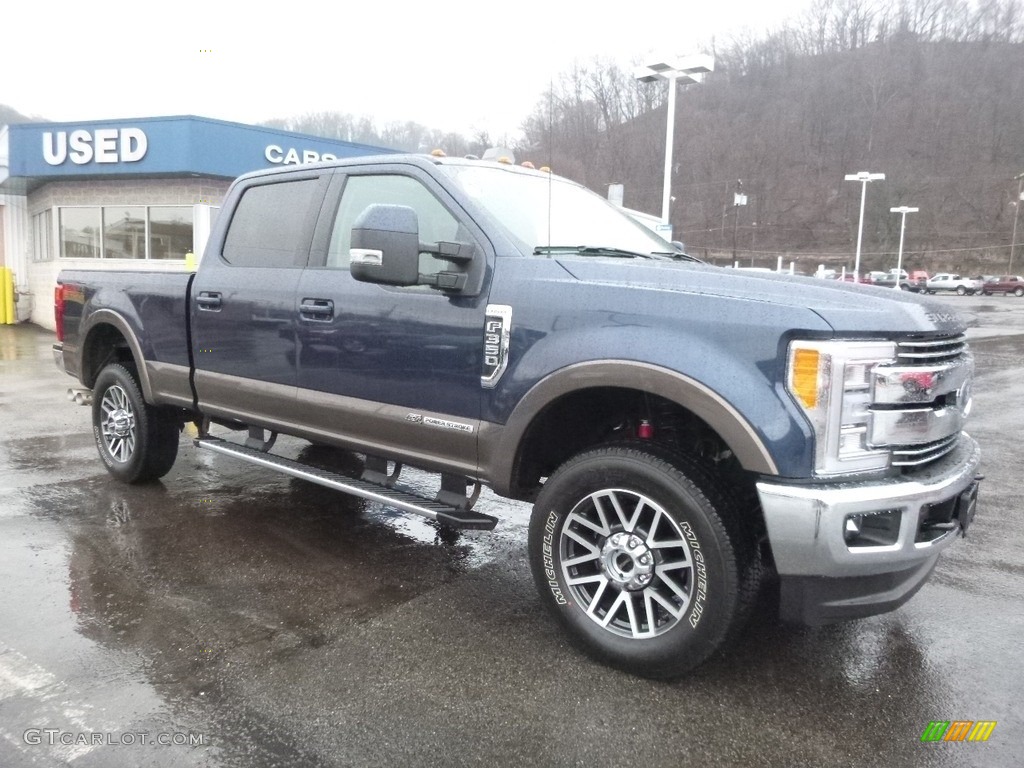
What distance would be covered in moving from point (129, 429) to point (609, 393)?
12.6 ft

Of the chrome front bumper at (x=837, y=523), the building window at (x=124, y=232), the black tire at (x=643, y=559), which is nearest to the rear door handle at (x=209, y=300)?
the black tire at (x=643, y=559)

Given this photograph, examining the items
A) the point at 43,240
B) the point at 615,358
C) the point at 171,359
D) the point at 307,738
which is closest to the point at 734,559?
the point at 615,358

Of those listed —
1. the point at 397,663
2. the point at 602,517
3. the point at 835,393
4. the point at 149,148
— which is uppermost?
the point at 149,148

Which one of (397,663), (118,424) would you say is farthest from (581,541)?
(118,424)

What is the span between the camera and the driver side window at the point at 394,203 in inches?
156

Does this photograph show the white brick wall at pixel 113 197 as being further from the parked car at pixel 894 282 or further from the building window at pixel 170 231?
the parked car at pixel 894 282

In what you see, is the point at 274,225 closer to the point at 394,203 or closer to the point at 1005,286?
the point at 394,203

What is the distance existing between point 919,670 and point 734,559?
1062 millimetres

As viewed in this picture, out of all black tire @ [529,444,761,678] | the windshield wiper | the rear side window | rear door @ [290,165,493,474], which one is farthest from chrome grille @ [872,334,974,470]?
the rear side window

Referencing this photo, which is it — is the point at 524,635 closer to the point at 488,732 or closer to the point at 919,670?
the point at 488,732

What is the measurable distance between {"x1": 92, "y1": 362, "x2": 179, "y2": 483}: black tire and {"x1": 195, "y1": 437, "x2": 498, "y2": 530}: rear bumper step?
1.68 ft

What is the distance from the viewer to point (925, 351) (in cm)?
301

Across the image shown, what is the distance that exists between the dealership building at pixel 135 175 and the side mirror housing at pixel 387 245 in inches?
517

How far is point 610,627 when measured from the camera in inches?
130
